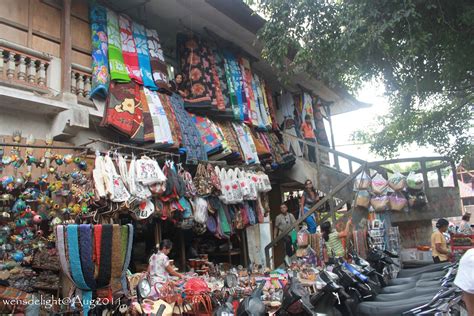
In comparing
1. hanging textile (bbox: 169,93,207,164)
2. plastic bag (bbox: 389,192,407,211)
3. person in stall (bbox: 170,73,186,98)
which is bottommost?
plastic bag (bbox: 389,192,407,211)

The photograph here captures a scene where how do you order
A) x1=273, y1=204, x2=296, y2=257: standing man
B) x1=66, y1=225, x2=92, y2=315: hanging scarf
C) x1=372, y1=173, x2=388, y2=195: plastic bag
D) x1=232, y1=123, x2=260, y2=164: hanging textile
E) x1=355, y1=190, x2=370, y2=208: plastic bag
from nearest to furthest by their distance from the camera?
x1=66, y1=225, x2=92, y2=315: hanging scarf
x1=355, y1=190, x2=370, y2=208: plastic bag
x1=372, y1=173, x2=388, y2=195: plastic bag
x1=232, y1=123, x2=260, y2=164: hanging textile
x1=273, y1=204, x2=296, y2=257: standing man

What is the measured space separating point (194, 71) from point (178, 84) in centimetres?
45

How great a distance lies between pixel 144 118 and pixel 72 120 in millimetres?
1351

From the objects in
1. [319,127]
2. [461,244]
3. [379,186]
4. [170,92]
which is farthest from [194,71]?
[461,244]

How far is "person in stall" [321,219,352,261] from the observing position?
289 inches

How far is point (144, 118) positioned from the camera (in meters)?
6.81

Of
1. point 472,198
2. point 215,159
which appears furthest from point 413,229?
point 472,198

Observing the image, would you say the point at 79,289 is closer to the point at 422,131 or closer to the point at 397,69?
the point at 397,69

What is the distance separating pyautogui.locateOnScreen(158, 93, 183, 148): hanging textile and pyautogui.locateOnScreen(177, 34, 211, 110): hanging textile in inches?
24.5

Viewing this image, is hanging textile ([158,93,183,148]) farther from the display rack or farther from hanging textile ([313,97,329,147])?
hanging textile ([313,97,329,147])

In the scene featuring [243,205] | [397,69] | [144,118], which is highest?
[397,69]

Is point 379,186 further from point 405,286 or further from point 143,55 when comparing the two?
point 143,55

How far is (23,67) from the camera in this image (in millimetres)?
5637

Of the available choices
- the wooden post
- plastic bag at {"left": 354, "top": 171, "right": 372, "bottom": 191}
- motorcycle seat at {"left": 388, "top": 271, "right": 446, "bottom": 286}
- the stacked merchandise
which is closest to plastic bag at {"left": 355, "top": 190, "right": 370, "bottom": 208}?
plastic bag at {"left": 354, "top": 171, "right": 372, "bottom": 191}
